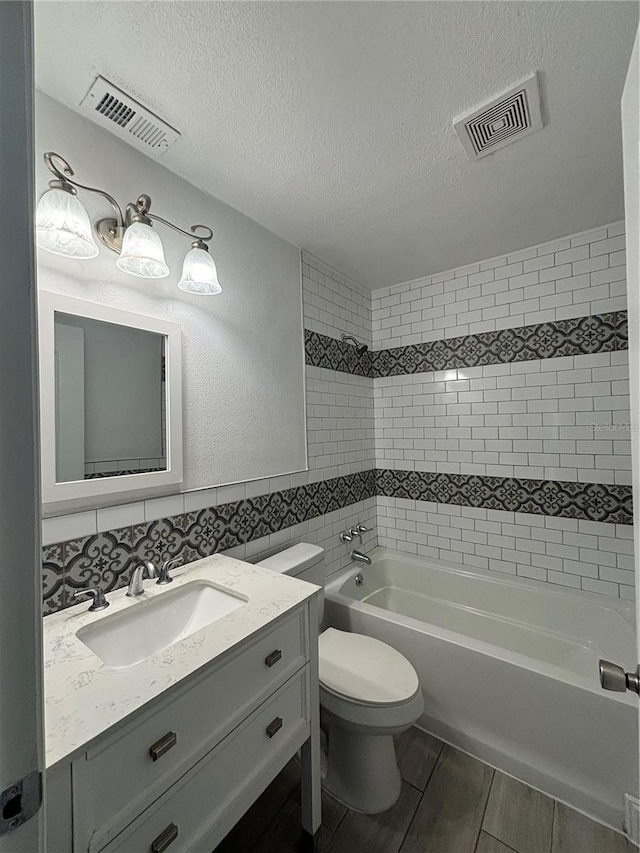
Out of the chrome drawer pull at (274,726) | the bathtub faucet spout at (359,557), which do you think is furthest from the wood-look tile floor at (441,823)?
the bathtub faucet spout at (359,557)

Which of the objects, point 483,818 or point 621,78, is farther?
point 483,818

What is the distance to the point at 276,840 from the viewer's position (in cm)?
126

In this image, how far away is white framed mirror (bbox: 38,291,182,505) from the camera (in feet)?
3.64

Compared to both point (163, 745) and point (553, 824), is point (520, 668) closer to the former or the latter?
point (553, 824)

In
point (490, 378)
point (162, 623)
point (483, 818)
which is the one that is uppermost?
point (490, 378)

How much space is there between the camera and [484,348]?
233cm

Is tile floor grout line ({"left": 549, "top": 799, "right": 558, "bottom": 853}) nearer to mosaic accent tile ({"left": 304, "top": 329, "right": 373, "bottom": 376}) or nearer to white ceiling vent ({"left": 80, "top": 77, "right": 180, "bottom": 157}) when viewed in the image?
mosaic accent tile ({"left": 304, "top": 329, "right": 373, "bottom": 376})

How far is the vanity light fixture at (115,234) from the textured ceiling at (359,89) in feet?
0.77

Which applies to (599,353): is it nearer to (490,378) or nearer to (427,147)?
(490,378)

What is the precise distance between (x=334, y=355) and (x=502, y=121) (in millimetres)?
1388

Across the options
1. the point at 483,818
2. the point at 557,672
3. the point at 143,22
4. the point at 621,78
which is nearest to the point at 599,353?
the point at 621,78

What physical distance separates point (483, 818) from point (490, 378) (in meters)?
2.07

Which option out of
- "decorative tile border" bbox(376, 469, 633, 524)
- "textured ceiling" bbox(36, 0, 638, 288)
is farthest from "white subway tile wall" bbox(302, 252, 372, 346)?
"decorative tile border" bbox(376, 469, 633, 524)

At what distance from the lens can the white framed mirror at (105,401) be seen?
111cm
